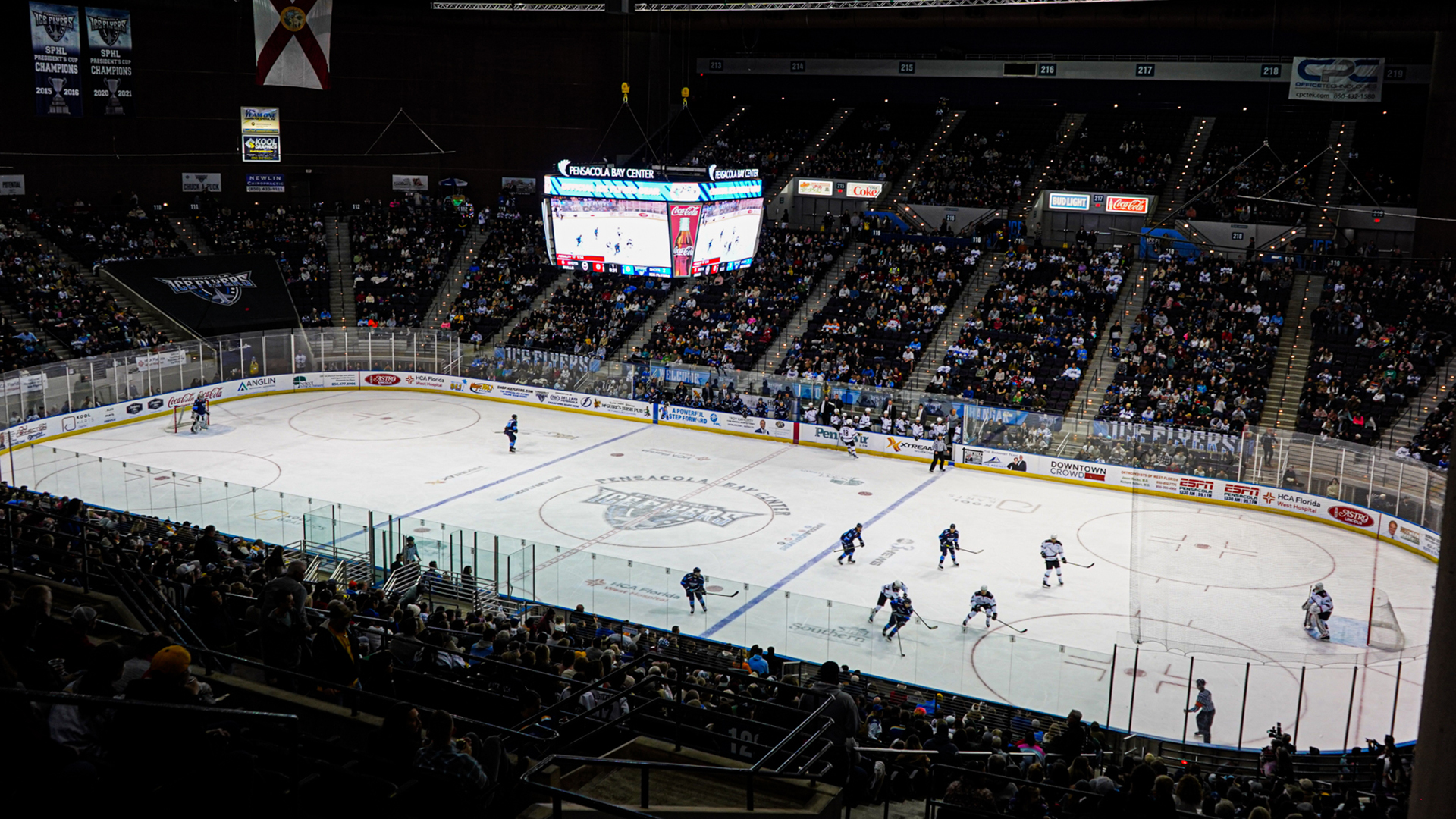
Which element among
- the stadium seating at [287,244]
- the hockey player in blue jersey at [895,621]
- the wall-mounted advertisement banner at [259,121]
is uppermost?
the wall-mounted advertisement banner at [259,121]

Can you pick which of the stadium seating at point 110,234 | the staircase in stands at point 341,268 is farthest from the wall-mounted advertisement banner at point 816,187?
the stadium seating at point 110,234

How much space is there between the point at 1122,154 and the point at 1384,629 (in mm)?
28470

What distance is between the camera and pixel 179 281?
133ft

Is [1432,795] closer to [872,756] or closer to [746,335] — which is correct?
[872,756]

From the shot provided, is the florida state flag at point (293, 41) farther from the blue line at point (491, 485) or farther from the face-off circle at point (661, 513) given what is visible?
the face-off circle at point (661, 513)

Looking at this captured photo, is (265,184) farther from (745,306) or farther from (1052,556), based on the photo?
(1052,556)

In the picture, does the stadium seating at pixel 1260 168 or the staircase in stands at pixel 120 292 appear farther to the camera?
the stadium seating at pixel 1260 168

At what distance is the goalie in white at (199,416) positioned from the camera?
3288cm

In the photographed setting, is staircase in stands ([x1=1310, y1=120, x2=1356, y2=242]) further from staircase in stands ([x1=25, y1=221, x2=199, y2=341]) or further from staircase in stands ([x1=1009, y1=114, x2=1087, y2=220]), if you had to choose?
staircase in stands ([x1=25, y1=221, x2=199, y2=341])

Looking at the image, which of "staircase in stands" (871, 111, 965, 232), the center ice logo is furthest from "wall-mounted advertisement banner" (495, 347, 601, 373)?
"staircase in stands" (871, 111, 965, 232)

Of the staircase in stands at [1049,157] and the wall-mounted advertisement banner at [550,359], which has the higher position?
the staircase in stands at [1049,157]

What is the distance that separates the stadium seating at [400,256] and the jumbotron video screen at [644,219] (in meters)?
14.4

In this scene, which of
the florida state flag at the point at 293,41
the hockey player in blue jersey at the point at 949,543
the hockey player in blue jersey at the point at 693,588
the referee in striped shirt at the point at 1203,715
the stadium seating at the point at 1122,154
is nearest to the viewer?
the referee in striped shirt at the point at 1203,715

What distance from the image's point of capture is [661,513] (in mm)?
26891
